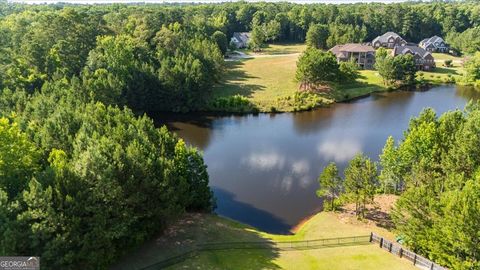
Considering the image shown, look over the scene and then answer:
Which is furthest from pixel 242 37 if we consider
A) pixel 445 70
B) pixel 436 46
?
pixel 445 70

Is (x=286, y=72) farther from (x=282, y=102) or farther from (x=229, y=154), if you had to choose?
(x=229, y=154)

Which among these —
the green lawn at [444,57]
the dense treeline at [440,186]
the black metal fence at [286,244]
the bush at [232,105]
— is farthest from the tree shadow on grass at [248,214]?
the green lawn at [444,57]

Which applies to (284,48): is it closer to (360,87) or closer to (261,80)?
(261,80)

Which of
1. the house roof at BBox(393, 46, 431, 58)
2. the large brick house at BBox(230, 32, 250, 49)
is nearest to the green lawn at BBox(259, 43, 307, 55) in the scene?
the large brick house at BBox(230, 32, 250, 49)

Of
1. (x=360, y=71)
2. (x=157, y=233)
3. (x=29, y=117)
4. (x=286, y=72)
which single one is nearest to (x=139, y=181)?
(x=157, y=233)

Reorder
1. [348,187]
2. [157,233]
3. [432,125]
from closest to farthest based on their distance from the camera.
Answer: [157,233], [348,187], [432,125]

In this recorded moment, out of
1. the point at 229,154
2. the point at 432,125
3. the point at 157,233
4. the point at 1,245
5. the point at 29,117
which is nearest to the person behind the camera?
the point at 1,245

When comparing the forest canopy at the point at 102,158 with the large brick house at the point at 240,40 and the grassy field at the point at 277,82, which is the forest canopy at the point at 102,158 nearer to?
the grassy field at the point at 277,82

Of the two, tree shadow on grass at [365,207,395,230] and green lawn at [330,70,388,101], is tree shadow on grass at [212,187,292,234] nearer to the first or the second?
tree shadow on grass at [365,207,395,230]
